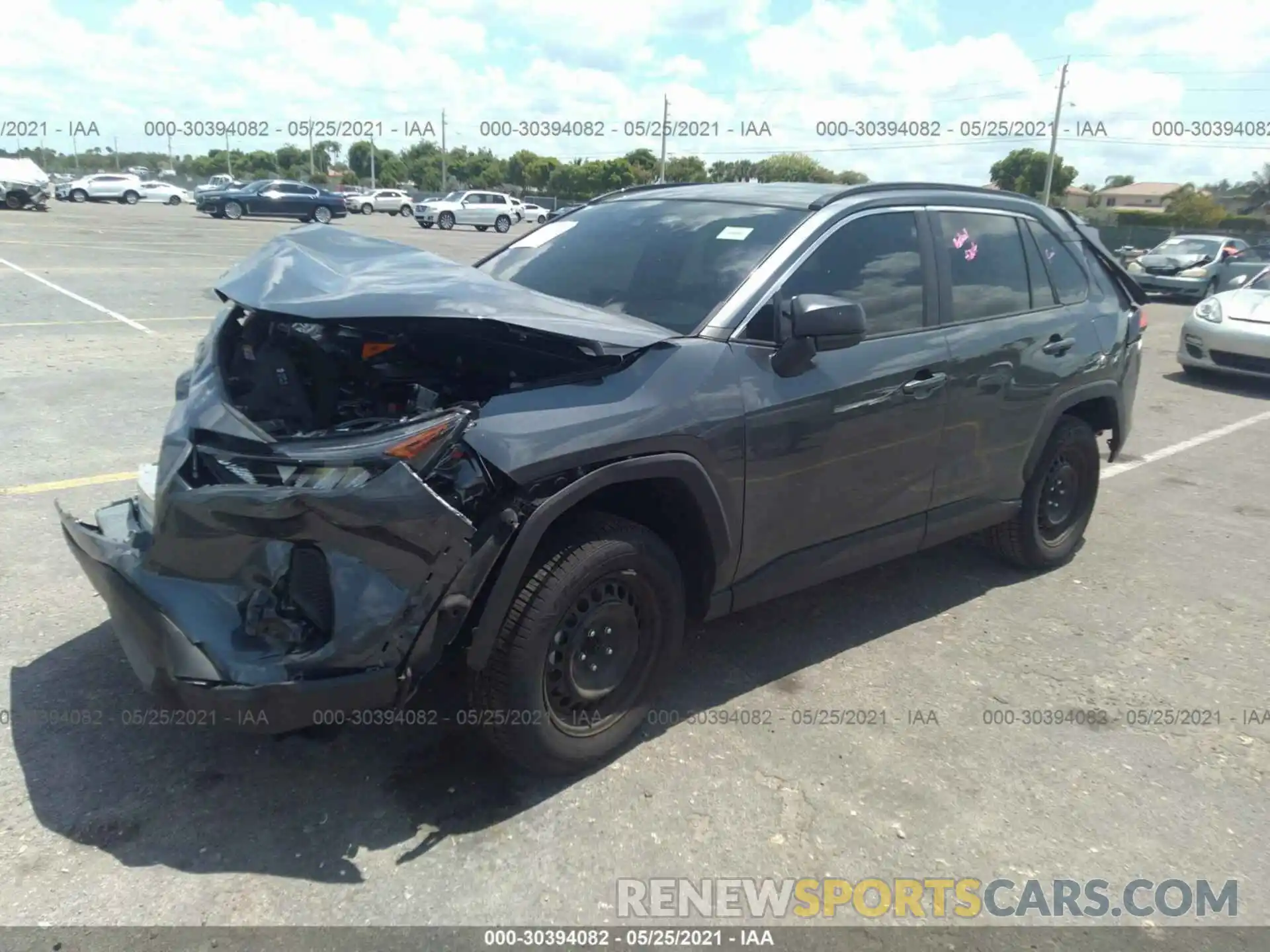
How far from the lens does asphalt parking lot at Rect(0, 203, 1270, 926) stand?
2.67m

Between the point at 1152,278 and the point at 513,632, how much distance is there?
71.1ft

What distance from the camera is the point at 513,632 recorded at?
281 centimetres

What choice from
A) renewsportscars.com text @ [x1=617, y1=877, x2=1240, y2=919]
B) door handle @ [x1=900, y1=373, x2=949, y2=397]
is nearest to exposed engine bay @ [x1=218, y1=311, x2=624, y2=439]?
door handle @ [x1=900, y1=373, x2=949, y2=397]

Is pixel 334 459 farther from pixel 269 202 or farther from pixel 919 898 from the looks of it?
pixel 269 202

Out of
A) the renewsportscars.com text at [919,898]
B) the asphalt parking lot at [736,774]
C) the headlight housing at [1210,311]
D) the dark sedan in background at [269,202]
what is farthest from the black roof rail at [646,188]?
the dark sedan in background at [269,202]

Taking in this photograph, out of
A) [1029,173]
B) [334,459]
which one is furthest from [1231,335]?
[1029,173]

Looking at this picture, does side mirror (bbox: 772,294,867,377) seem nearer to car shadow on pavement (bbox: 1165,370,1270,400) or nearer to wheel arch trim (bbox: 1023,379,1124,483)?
wheel arch trim (bbox: 1023,379,1124,483)

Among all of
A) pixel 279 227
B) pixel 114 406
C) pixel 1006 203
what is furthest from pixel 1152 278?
pixel 279 227

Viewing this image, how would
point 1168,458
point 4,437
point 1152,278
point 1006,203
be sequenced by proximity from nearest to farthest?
point 1006,203
point 4,437
point 1168,458
point 1152,278

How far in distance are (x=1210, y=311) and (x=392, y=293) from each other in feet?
36.7

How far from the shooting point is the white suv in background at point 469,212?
1521 inches

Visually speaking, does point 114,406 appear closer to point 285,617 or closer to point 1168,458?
point 285,617

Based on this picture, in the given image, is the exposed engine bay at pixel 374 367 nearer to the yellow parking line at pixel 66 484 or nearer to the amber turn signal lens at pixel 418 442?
the amber turn signal lens at pixel 418 442

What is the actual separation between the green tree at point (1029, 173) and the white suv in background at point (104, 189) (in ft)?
190
